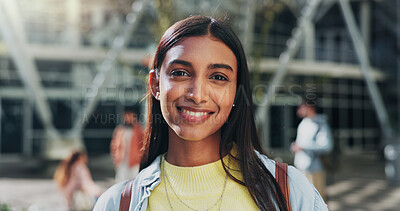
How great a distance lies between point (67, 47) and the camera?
13.0 metres

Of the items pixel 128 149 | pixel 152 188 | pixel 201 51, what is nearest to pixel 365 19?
pixel 128 149

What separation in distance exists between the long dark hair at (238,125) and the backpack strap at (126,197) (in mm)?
137

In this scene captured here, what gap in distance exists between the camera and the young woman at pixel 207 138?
45.3 inches

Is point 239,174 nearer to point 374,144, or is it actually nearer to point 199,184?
point 199,184

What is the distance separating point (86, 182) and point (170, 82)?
12.6 ft

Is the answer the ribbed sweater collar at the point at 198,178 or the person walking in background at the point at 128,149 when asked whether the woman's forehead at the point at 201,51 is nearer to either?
the ribbed sweater collar at the point at 198,178

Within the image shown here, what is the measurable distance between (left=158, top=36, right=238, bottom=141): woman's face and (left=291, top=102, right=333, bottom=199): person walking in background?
442 centimetres

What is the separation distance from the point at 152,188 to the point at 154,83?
1.13ft

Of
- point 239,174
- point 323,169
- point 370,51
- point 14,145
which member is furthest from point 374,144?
point 239,174

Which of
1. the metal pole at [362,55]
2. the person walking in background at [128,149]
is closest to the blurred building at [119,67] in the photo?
the metal pole at [362,55]

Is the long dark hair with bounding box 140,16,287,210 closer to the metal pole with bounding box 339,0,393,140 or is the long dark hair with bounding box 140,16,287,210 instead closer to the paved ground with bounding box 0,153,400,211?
the paved ground with bounding box 0,153,400,211

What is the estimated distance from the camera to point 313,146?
5.37 metres

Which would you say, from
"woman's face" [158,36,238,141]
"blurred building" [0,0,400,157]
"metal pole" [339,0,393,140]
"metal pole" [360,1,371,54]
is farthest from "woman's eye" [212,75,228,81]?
"metal pole" [360,1,371,54]

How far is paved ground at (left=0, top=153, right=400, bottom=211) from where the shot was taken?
686 centimetres
